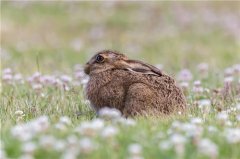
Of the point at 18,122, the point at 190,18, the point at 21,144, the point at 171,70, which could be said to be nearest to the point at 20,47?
the point at 171,70

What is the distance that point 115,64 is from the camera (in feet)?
28.1

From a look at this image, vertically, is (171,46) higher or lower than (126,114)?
higher

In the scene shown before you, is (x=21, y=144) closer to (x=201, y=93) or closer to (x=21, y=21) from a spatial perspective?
(x=201, y=93)

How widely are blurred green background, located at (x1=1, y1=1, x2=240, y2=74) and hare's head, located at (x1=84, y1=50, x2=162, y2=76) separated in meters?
4.80

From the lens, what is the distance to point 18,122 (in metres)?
7.59

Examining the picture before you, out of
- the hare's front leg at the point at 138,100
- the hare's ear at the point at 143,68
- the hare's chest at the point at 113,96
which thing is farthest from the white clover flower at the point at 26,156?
the hare's ear at the point at 143,68

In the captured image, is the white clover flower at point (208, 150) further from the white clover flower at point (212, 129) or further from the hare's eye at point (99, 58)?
the hare's eye at point (99, 58)

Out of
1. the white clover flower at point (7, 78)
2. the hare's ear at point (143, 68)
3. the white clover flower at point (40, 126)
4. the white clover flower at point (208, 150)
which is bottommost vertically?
the white clover flower at point (208, 150)

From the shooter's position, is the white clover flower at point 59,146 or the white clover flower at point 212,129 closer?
the white clover flower at point 59,146

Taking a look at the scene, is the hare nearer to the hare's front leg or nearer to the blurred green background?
the hare's front leg

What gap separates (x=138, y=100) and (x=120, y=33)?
1273 centimetres

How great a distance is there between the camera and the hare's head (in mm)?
8398

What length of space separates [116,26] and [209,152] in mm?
16033

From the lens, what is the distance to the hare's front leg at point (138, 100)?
8055mm
